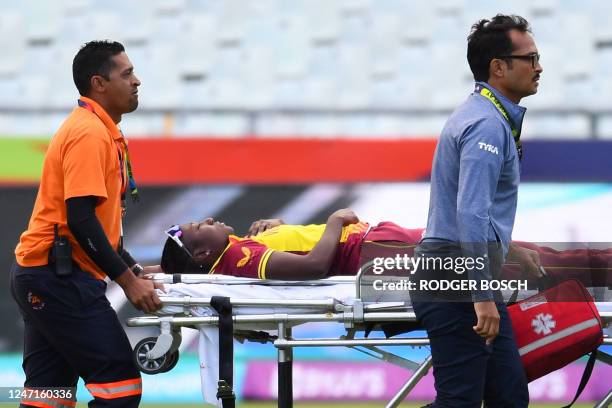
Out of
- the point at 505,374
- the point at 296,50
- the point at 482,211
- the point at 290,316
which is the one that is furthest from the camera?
the point at 296,50

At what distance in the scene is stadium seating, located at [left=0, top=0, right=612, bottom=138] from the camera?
348 inches

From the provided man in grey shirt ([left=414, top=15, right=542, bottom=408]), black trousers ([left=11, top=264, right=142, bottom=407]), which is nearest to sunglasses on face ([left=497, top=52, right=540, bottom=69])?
man in grey shirt ([left=414, top=15, right=542, bottom=408])

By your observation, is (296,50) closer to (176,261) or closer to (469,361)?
(176,261)

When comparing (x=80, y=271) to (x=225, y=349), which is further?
(x=225, y=349)

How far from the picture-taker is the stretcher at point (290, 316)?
412 centimetres

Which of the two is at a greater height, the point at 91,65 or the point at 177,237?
the point at 91,65

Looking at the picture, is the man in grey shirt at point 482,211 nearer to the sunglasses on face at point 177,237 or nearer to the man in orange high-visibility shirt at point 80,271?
the man in orange high-visibility shirt at point 80,271

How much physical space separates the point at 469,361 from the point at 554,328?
522 millimetres

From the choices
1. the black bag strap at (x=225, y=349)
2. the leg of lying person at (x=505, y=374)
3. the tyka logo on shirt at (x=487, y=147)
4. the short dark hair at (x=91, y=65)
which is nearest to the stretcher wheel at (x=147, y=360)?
the black bag strap at (x=225, y=349)

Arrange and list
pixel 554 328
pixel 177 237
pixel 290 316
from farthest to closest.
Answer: pixel 177 237, pixel 290 316, pixel 554 328

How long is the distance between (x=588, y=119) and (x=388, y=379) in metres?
1.93

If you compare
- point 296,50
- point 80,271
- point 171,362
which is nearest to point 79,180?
point 80,271

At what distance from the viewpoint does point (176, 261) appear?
4852 mm

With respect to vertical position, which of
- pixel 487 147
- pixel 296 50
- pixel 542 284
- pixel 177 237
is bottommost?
pixel 542 284
